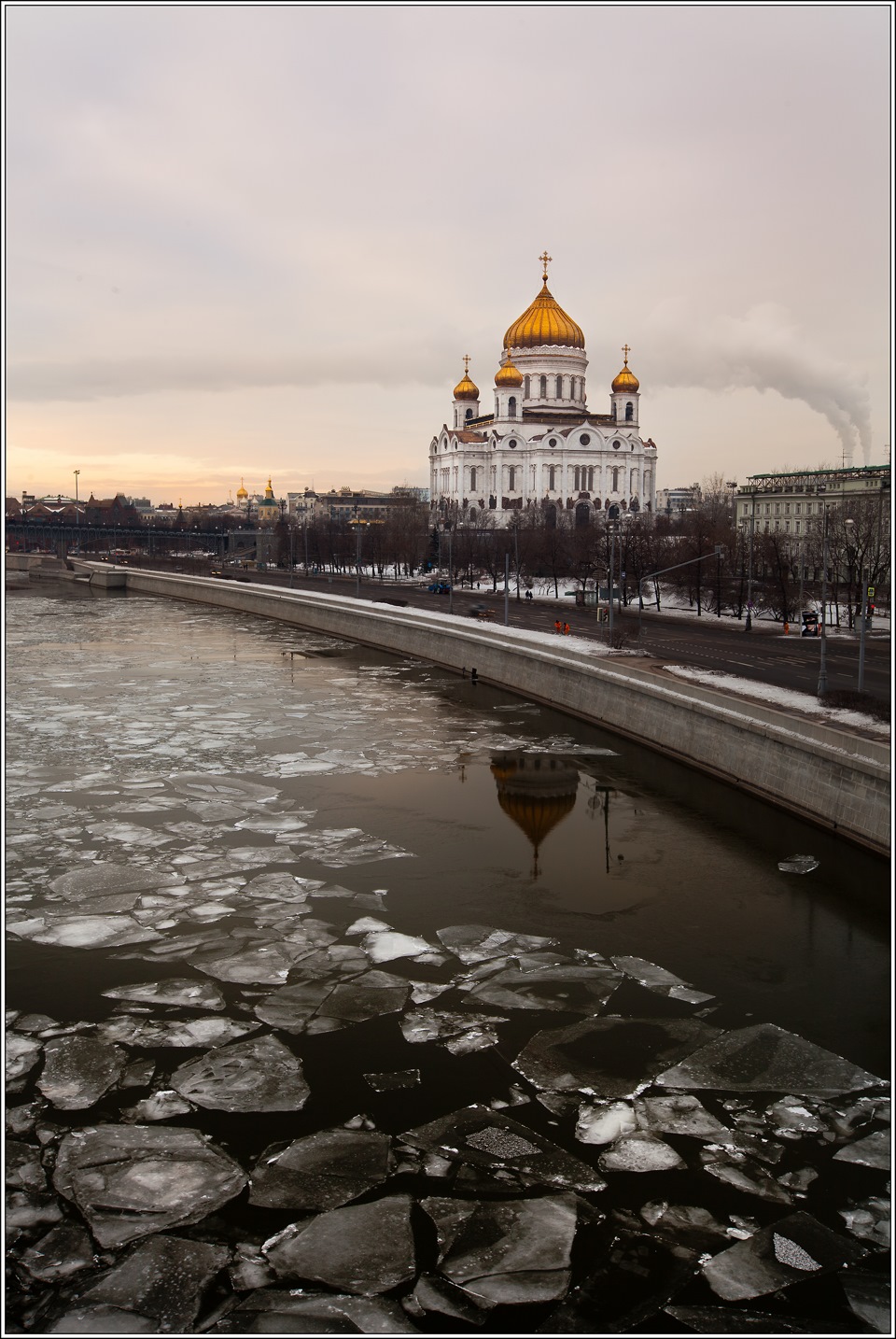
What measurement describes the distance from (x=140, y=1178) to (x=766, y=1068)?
247 inches

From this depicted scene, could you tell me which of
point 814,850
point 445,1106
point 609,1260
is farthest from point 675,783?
point 609,1260

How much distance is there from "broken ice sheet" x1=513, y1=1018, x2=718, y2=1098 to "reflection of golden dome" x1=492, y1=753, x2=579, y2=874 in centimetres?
581

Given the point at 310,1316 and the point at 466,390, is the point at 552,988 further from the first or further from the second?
the point at 466,390

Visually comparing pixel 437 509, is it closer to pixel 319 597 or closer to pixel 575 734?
pixel 319 597

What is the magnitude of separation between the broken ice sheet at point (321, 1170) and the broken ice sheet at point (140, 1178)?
0.27m

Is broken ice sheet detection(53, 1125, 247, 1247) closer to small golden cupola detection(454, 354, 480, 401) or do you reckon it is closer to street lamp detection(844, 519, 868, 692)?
street lamp detection(844, 519, 868, 692)

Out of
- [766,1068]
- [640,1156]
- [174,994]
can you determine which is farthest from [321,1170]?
[766,1068]

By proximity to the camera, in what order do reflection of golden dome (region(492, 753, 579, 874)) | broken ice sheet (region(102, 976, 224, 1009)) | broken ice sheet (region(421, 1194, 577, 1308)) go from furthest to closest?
reflection of golden dome (region(492, 753, 579, 874)), broken ice sheet (region(102, 976, 224, 1009)), broken ice sheet (region(421, 1194, 577, 1308))

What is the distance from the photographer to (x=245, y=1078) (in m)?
10.8

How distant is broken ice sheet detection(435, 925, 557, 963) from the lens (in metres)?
14.1

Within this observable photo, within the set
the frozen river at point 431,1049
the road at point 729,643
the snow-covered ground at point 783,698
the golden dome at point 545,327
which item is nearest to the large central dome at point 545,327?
the golden dome at point 545,327

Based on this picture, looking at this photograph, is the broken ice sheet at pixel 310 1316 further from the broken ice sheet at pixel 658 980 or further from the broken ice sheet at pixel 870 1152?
the broken ice sheet at pixel 658 980

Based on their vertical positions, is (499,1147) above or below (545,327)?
below

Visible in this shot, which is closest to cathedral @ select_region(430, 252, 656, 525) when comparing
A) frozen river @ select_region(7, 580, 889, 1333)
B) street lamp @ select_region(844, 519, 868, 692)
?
street lamp @ select_region(844, 519, 868, 692)
